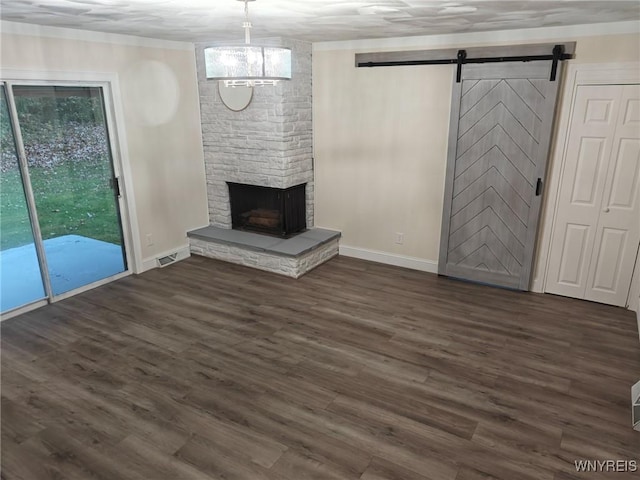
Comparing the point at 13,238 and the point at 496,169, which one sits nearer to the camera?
the point at 13,238

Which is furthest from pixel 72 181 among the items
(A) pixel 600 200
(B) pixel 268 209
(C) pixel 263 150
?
(A) pixel 600 200

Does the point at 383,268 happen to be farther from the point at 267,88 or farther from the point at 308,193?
the point at 267,88

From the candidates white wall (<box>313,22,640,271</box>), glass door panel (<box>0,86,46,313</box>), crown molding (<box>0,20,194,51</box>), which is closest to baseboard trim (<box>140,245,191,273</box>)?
glass door panel (<box>0,86,46,313</box>)

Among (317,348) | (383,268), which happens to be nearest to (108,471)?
(317,348)

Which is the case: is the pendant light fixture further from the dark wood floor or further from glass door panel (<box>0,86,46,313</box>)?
glass door panel (<box>0,86,46,313</box>)

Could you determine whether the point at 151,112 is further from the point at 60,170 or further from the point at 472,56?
the point at 472,56

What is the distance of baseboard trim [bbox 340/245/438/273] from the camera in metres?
5.04

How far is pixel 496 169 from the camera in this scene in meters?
4.41

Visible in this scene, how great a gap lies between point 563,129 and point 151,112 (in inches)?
162

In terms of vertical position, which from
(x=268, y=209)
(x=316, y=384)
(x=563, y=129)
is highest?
(x=563, y=129)

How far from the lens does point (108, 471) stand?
2346 millimetres

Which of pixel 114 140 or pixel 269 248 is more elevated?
pixel 114 140

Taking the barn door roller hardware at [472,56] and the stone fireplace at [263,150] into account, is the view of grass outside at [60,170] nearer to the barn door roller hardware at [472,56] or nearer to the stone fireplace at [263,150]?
the stone fireplace at [263,150]

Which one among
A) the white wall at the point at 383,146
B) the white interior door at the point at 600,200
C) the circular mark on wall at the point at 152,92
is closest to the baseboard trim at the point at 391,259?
the white wall at the point at 383,146
